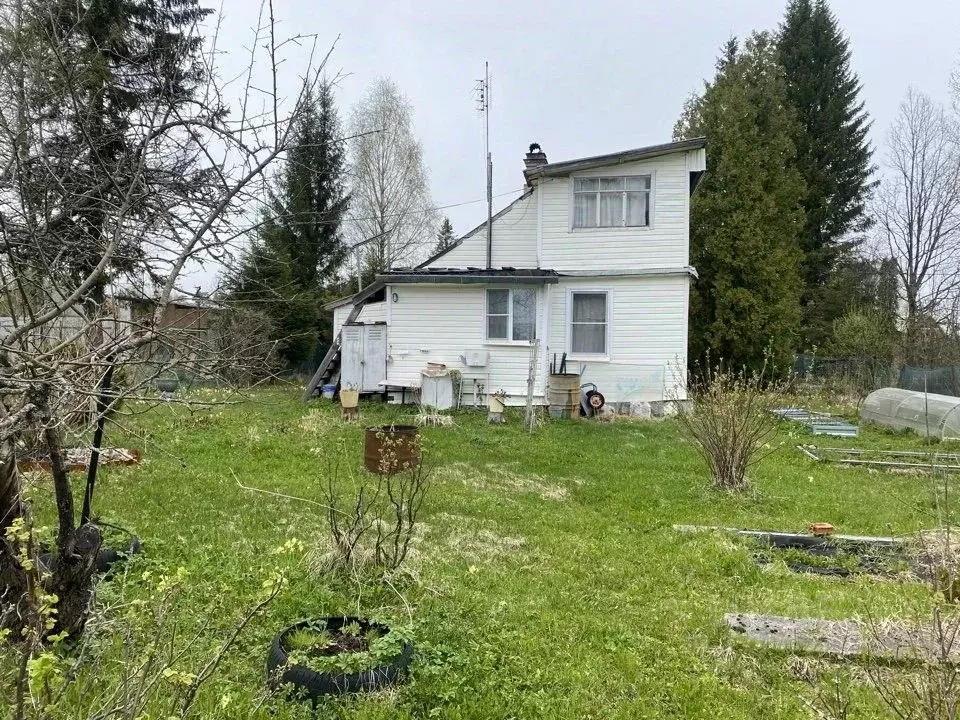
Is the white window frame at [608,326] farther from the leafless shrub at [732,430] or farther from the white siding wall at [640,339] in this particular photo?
the leafless shrub at [732,430]

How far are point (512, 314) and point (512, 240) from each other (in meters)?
2.26

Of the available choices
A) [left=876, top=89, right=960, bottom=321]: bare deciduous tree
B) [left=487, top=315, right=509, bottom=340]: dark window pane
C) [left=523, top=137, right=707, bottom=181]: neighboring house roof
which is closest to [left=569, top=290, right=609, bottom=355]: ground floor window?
[left=487, top=315, right=509, bottom=340]: dark window pane

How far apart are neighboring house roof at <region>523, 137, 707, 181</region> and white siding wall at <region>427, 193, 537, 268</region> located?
3.66 feet

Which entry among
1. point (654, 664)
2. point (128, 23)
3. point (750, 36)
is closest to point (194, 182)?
point (128, 23)

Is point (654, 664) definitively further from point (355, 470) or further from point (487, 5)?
point (487, 5)

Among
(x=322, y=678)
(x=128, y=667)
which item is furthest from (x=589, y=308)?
(x=128, y=667)

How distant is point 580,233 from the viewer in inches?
543

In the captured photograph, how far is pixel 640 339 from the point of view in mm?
13664

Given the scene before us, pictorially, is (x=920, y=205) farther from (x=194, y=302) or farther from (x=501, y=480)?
(x=194, y=302)

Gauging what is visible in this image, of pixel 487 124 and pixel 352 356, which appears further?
pixel 487 124

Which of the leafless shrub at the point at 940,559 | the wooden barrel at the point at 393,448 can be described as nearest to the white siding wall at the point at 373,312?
the wooden barrel at the point at 393,448

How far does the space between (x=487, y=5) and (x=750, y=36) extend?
67.9ft

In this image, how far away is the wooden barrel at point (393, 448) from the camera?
265 inches

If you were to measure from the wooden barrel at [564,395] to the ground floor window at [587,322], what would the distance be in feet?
3.38
